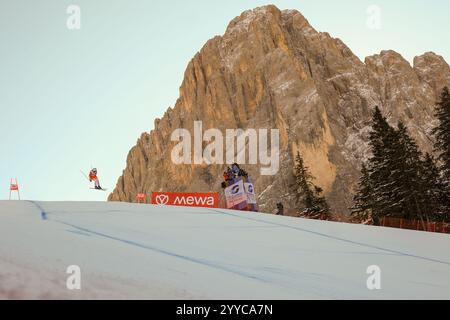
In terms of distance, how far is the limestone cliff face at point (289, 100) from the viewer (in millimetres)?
91188

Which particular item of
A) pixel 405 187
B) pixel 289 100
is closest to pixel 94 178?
pixel 405 187

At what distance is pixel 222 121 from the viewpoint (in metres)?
113

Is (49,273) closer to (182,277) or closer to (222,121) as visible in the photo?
(182,277)

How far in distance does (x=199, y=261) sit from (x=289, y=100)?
95843 mm

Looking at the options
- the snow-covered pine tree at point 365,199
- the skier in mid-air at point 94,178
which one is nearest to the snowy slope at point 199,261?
the skier in mid-air at point 94,178

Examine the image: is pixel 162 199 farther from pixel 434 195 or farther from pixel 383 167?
pixel 434 195

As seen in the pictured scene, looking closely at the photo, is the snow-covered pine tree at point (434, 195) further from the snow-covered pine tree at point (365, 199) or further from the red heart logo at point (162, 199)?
the red heart logo at point (162, 199)

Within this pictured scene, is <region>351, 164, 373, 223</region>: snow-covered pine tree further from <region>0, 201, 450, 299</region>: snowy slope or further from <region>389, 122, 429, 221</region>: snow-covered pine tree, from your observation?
<region>0, 201, 450, 299</region>: snowy slope

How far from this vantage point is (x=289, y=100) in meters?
100

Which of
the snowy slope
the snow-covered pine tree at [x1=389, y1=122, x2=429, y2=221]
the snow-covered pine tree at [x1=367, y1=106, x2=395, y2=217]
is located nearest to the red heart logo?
the snow-covered pine tree at [x1=367, y1=106, x2=395, y2=217]

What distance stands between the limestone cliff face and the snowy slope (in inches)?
2873

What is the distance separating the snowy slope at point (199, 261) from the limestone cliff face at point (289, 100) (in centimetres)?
7297

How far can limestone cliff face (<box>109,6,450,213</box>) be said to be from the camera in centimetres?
9119
